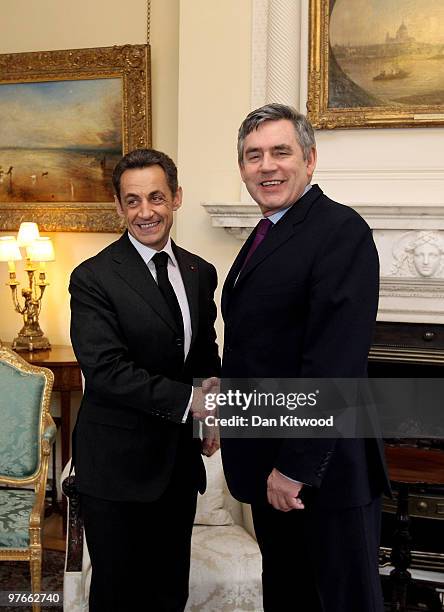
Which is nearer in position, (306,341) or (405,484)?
(306,341)

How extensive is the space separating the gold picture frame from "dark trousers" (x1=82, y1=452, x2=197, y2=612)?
2.74 meters

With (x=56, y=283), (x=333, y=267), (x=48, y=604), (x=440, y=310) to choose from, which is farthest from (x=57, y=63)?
(x=333, y=267)

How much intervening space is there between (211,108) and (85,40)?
135 centimetres

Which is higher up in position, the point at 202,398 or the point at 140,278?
the point at 140,278

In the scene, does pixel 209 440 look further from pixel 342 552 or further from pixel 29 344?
pixel 29 344

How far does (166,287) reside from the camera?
6.77 ft

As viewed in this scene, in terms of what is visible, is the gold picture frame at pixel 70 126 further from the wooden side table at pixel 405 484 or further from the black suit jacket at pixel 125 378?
the black suit jacket at pixel 125 378

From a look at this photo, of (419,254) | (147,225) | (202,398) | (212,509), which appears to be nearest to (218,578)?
(212,509)

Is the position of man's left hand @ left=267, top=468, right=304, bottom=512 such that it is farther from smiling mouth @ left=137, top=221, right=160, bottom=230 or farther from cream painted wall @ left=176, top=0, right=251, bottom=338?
cream painted wall @ left=176, top=0, right=251, bottom=338

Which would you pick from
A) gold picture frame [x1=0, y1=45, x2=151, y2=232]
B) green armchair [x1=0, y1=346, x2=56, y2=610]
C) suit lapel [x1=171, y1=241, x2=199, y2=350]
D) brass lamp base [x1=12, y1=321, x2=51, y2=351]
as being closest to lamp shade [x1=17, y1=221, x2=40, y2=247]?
gold picture frame [x1=0, y1=45, x2=151, y2=232]

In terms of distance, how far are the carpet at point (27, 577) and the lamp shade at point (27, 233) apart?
189 cm

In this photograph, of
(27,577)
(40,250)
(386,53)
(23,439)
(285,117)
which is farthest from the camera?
(40,250)

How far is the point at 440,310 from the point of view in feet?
11.6

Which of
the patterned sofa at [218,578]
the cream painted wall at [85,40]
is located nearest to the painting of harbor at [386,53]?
the cream painted wall at [85,40]
